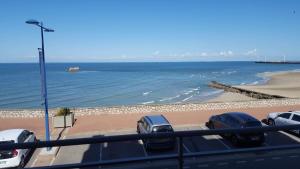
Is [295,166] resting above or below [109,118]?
above

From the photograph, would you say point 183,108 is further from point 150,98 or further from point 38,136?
point 150,98

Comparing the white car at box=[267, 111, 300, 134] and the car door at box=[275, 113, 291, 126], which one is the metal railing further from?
the car door at box=[275, 113, 291, 126]

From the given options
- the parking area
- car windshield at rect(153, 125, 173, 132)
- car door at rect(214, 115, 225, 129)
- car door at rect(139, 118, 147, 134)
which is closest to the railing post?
the parking area

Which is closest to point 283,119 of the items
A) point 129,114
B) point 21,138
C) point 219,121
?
point 219,121

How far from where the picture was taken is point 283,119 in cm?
1950

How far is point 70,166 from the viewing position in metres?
2.80

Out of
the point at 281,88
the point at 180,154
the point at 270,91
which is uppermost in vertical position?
the point at 180,154

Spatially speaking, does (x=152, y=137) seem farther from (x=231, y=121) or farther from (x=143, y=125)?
(x=231, y=121)

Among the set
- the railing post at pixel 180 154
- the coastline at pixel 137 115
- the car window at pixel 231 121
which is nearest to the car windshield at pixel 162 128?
the car window at pixel 231 121

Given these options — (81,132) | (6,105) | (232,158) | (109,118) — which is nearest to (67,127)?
(81,132)

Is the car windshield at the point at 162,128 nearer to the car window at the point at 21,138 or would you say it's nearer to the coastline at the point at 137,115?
the car window at the point at 21,138

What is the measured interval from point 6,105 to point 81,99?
11.8m

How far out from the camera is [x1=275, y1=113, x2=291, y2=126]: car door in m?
19.1

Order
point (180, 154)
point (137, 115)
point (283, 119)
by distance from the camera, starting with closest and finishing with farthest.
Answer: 1. point (180, 154)
2. point (283, 119)
3. point (137, 115)
